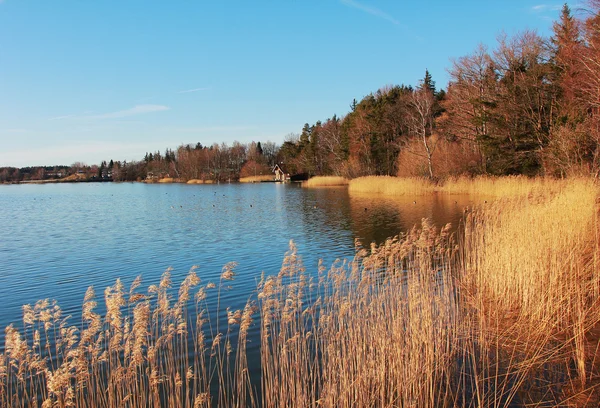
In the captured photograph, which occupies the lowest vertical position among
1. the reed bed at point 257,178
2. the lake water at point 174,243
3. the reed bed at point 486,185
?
the lake water at point 174,243

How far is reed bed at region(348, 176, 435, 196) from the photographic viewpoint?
35500 mm

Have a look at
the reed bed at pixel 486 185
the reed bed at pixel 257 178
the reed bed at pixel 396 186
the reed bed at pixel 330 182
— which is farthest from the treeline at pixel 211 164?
the reed bed at pixel 486 185

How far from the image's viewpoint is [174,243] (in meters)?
18.0

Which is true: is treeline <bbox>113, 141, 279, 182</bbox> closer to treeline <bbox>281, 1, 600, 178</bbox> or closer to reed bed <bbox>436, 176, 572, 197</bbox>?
treeline <bbox>281, 1, 600, 178</bbox>

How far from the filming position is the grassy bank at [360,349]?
4566 millimetres

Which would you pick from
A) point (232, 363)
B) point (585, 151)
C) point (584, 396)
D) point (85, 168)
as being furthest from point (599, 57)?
point (85, 168)

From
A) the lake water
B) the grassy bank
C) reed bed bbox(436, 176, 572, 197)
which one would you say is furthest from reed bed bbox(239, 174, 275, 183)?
the grassy bank

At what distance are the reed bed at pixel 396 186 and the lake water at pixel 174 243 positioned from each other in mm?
4591

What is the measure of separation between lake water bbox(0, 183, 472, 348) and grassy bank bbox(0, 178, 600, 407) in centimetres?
357

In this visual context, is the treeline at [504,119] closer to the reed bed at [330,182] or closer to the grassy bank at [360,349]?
the reed bed at [330,182]

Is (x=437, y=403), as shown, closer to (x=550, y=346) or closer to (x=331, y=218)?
(x=550, y=346)

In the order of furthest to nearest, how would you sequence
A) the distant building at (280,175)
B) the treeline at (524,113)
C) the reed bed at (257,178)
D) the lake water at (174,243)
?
the reed bed at (257,178)
the distant building at (280,175)
the treeline at (524,113)
the lake water at (174,243)

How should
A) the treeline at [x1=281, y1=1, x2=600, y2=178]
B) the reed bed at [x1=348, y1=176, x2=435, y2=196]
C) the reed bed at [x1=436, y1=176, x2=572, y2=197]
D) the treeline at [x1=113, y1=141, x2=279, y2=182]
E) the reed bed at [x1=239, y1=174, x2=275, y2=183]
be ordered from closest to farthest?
the treeline at [x1=281, y1=1, x2=600, y2=178] → the reed bed at [x1=436, y1=176, x2=572, y2=197] → the reed bed at [x1=348, y1=176, x2=435, y2=196] → the reed bed at [x1=239, y1=174, x2=275, y2=183] → the treeline at [x1=113, y1=141, x2=279, y2=182]

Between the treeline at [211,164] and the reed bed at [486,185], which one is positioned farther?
the treeline at [211,164]
